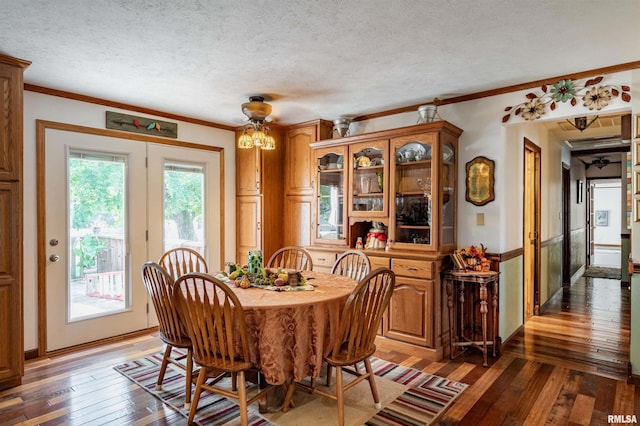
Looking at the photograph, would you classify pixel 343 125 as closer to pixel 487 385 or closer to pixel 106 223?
pixel 106 223

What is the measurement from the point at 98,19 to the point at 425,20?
1.86 m

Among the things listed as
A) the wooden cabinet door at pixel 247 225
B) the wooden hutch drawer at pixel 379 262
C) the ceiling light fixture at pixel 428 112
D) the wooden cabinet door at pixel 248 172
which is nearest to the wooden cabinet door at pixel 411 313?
the wooden hutch drawer at pixel 379 262

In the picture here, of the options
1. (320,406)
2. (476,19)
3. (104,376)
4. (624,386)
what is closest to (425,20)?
(476,19)

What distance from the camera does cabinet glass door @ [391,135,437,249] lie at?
142 inches

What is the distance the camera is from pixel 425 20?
2264mm

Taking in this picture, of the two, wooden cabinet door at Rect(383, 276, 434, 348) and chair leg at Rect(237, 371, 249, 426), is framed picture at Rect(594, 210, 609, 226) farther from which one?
chair leg at Rect(237, 371, 249, 426)

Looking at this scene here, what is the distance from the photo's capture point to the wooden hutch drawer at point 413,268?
3475mm

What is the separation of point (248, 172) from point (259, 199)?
0.40m

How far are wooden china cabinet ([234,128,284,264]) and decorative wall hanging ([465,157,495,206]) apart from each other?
89.5 inches

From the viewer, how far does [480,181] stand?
369 cm

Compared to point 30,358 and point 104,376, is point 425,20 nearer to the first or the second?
point 104,376

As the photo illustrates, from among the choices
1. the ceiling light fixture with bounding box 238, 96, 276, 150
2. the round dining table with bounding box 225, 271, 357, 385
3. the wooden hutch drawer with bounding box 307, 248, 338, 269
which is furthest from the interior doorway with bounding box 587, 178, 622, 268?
the round dining table with bounding box 225, 271, 357, 385

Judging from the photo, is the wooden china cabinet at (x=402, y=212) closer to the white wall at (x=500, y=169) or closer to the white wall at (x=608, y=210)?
the white wall at (x=500, y=169)

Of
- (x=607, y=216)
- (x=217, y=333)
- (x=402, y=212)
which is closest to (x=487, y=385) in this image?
(x=402, y=212)
